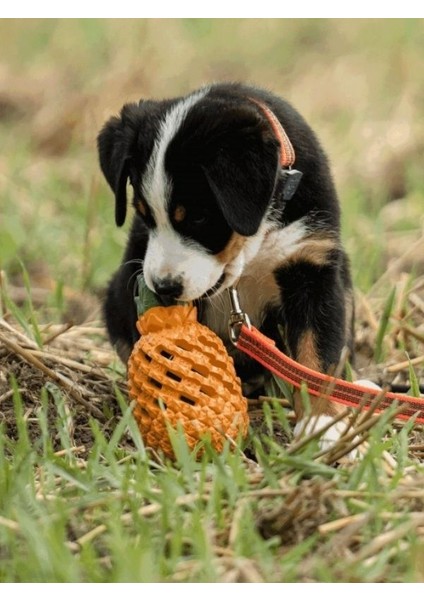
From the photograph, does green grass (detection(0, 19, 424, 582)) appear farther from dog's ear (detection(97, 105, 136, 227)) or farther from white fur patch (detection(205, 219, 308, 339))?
dog's ear (detection(97, 105, 136, 227))

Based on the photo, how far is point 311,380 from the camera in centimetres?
322

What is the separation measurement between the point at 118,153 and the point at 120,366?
0.87 meters

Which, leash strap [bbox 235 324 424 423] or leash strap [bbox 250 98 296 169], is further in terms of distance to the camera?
leash strap [bbox 250 98 296 169]

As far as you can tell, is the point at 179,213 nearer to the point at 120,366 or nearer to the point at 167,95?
the point at 120,366

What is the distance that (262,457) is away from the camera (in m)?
2.73

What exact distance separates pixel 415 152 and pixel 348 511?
4.29 m

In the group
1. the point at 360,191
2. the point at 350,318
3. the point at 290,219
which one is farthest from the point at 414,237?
the point at 290,219

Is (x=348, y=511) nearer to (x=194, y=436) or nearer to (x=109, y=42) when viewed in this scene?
(x=194, y=436)

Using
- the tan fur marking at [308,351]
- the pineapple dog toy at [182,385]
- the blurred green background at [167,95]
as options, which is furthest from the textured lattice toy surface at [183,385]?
the blurred green background at [167,95]

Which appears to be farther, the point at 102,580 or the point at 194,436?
the point at 194,436

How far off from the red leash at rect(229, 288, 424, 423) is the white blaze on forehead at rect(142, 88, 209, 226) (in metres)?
0.39

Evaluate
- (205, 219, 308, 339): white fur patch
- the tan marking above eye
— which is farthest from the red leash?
the tan marking above eye

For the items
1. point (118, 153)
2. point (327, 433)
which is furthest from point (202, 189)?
point (327, 433)

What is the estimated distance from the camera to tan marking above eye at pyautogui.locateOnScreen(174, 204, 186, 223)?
3162 mm
